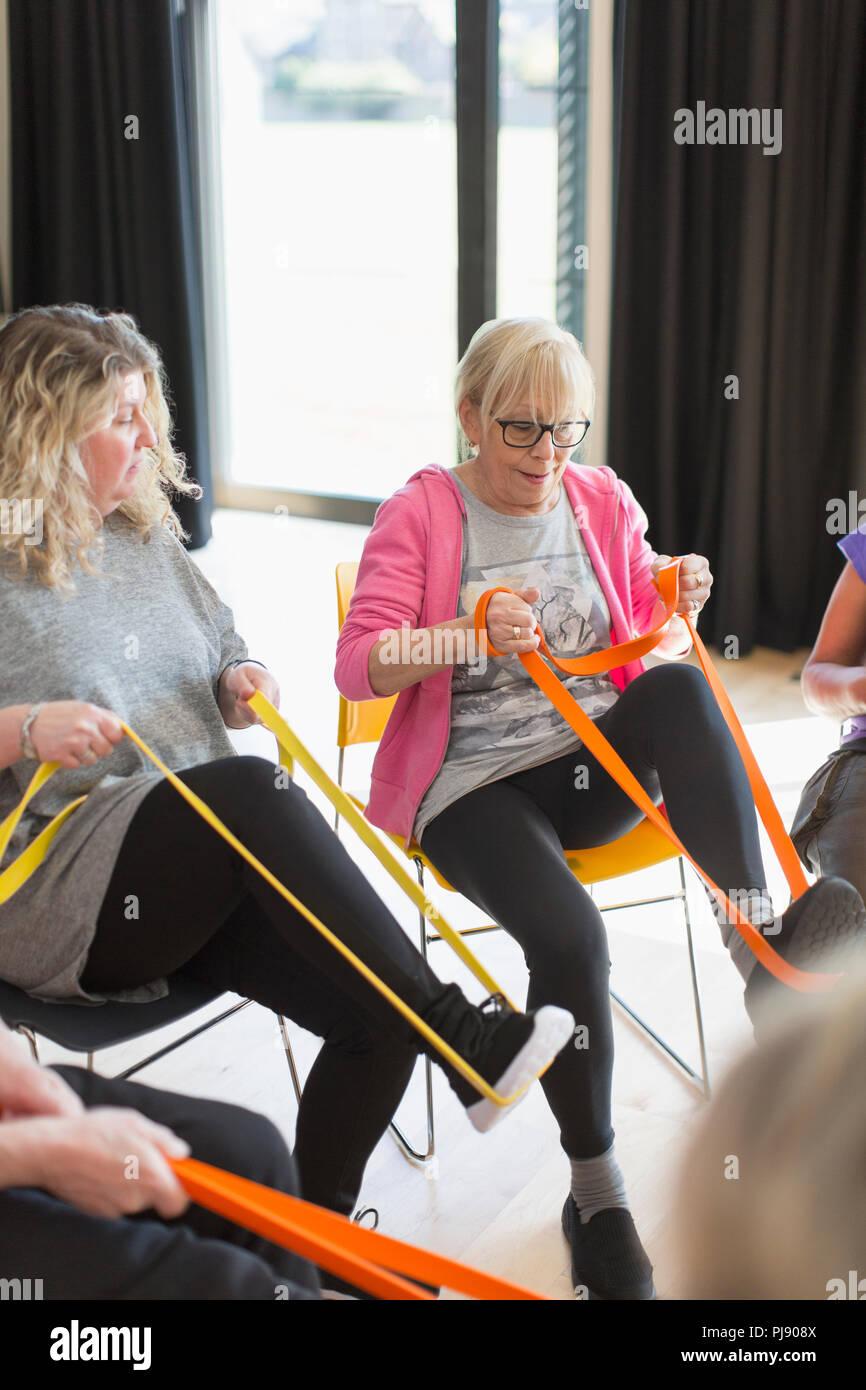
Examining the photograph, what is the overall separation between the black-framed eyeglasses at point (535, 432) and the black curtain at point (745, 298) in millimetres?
2127

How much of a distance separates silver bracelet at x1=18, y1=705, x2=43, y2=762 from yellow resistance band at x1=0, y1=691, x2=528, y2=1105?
0.08 ft

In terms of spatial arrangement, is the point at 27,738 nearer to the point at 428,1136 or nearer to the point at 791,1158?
the point at 428,1136

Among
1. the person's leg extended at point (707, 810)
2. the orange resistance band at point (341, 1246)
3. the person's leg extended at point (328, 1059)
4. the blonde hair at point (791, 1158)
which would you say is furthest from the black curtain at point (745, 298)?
the blonde hair at point (791, 1158)

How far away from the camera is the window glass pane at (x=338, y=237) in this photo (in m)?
5.03

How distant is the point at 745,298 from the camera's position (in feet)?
12.4

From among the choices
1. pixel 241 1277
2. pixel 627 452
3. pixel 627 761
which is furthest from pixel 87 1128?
pixel 627 452

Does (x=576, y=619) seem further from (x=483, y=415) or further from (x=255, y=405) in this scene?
(x=255, y=405)

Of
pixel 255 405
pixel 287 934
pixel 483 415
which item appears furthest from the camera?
pixel 255 405

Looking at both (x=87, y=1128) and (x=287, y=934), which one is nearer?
(x=87, y=1128)

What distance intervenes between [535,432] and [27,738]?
0.88m

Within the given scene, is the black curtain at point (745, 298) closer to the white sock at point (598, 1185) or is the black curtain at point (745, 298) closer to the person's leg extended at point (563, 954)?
the person's leg extended at point (563, 954)

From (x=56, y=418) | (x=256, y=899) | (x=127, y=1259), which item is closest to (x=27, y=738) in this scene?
(x=256, y=899)
